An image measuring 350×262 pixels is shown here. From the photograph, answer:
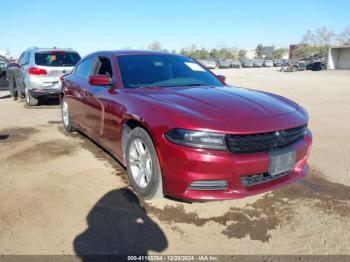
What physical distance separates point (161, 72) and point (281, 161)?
206cm

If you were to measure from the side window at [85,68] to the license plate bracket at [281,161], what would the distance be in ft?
11.2

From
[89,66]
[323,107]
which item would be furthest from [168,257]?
Answer: [323,107]

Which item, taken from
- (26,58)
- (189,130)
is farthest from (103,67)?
(26,58)

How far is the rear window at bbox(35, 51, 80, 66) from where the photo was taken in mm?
9914

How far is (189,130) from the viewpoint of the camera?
10.4 ft

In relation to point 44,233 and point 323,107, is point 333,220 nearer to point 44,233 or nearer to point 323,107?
point 44,233

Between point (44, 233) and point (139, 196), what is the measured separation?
1.06 metres

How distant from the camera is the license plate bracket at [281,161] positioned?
3.28 m

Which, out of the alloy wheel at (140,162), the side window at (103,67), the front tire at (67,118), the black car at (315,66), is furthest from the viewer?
the black car at (315,66)

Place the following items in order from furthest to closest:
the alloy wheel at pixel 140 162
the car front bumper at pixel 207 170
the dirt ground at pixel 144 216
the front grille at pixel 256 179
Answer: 1. the alloy wheel at pixel 140 162
2. the front grille at pixel 256 179
3. the car front bumper at pixel 207 170
4. the dirt ground at pixel 144 216

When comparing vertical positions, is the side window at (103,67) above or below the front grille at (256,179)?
above

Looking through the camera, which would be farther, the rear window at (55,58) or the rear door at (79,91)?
the rear window at (55,58)

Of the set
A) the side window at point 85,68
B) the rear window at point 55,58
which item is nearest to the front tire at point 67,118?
the side window at point 85,68

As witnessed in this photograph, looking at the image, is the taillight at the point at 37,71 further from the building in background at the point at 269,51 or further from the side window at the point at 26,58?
the building in background at the point at 269,51
